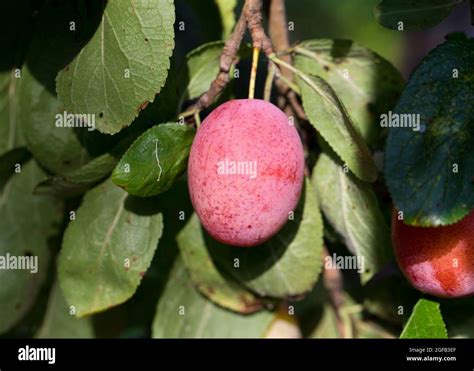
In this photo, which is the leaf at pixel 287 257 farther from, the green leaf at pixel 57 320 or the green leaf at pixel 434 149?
the green leaf at pixel 57 320

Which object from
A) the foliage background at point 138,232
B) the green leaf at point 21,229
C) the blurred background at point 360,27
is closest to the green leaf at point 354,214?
the foliage background at point 138,232

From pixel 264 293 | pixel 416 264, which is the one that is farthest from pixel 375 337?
pixel 416 264

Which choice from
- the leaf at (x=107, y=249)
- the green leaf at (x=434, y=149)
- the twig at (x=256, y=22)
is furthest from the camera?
the leaf at (x=107, y=249)

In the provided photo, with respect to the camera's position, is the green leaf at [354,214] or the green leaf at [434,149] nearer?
the green leaf at [434,149]

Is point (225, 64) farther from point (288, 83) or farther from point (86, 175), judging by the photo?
point (86, 175)

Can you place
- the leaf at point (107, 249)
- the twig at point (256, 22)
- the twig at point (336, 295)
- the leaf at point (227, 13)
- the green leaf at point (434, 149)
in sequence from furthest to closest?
the twig at point (336, 295)
the leaf at point (227, 13)
the leaf at point (107, 249)
the twig at point (256, 22)
the green leaf at point (434, 149)
